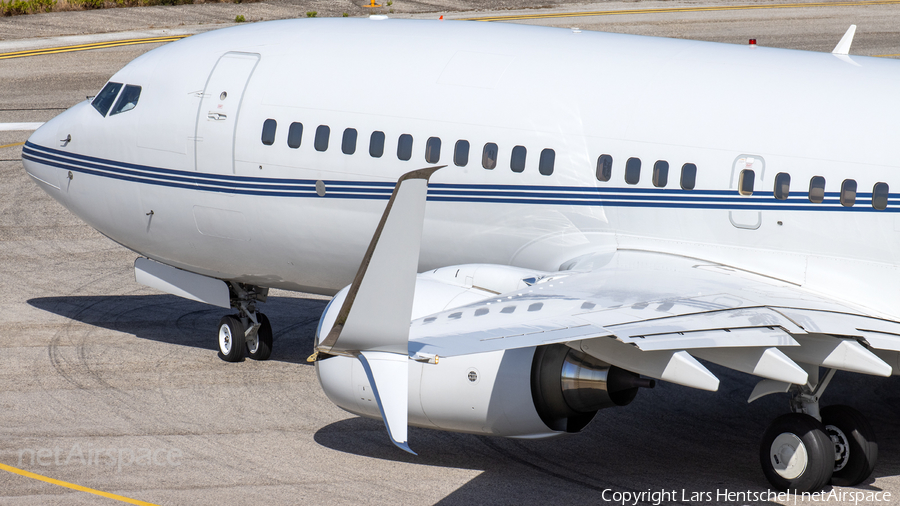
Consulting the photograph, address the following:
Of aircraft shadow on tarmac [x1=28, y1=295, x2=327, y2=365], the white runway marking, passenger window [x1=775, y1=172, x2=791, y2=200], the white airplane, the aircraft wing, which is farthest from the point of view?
the white runway marking

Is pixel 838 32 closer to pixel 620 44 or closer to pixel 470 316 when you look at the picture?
pixel 620 44

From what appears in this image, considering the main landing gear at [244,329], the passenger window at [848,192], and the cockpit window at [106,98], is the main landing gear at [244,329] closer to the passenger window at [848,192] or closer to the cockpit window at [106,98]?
the cockpit window at [106,98]

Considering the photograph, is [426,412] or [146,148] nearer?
[426,412]

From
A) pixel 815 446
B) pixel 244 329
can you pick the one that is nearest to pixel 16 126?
pixel 244 329

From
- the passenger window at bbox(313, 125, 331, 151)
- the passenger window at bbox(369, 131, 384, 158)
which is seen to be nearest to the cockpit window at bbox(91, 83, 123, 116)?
the passenger window at bbox(313, 125, 331, 151)

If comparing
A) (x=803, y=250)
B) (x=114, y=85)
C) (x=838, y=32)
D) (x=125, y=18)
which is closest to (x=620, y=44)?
(x=803, y=250)

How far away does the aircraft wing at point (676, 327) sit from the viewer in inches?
431

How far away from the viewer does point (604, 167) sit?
15.2m

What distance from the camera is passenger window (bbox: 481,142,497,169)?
1566 cm

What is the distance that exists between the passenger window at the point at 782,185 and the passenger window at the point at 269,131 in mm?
7969

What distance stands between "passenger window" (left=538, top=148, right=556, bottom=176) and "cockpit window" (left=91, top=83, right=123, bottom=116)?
8.35 metres

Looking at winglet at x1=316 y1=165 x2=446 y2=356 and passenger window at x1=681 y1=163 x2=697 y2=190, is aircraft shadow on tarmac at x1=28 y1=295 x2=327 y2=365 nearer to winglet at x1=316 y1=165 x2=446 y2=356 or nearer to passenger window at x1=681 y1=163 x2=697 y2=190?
passenger window at x1=681 y1=163 x2=697 y2=190

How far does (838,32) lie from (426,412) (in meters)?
39.1

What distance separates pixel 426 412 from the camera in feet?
44.1
